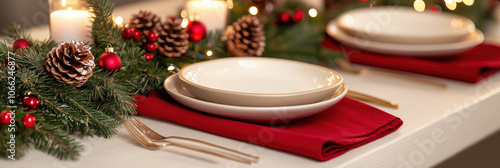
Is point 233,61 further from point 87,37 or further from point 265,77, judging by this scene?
point 87,37

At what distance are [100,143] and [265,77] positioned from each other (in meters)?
0.28

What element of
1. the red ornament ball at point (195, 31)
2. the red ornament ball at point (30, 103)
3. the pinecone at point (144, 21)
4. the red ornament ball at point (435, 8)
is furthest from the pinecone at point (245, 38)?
the red ornament ball at point (435, 8)

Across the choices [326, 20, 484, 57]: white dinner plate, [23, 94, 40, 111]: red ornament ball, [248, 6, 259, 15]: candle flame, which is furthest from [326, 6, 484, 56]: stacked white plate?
[23, 94, 40, 111]: red ornament ball

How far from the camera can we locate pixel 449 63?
3.19 feet

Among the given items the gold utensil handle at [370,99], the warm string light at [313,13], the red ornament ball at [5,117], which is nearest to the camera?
the red ornament ball at [5,117]

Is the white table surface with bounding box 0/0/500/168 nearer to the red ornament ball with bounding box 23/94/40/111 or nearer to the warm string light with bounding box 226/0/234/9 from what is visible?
the red ornament ball with bounding box 23/94/40/111

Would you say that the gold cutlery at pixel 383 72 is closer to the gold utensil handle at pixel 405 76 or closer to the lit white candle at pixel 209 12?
the gold utensil handle at pixel 405 76

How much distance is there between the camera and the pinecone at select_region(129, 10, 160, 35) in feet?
2.65

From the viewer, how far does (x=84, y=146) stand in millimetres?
580

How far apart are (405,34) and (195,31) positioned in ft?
1.42

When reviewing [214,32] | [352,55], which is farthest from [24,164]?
[352,55]

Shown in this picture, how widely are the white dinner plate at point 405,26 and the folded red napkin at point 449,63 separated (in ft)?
0.13

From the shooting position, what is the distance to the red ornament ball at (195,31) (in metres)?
0.91

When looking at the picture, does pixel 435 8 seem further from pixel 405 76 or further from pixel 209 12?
pixel 209 12
